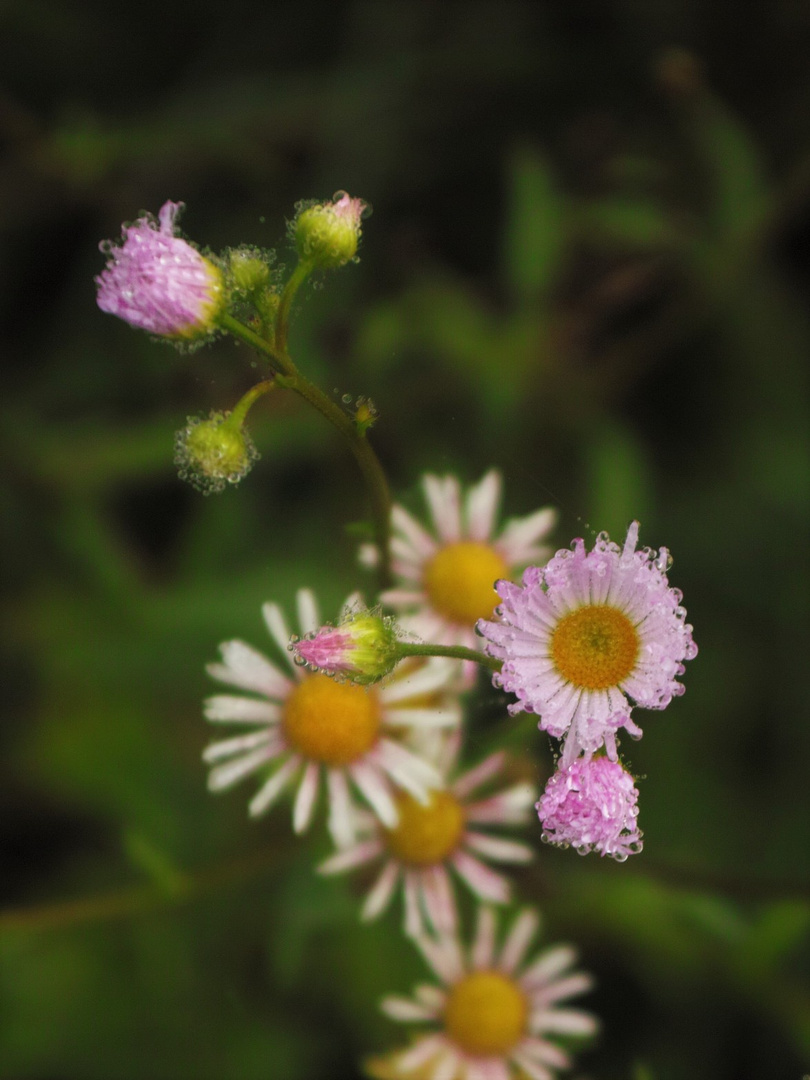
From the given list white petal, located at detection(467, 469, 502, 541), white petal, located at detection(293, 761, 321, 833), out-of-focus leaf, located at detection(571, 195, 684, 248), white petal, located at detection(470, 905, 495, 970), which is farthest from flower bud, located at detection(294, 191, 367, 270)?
out-of-focus leaf, located at detection(571, 195, 684, 248)

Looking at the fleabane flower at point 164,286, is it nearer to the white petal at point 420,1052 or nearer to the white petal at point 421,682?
the white petal at point 421,682

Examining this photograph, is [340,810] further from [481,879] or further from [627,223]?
[627,223]

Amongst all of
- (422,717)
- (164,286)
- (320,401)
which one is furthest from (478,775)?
(164,286)

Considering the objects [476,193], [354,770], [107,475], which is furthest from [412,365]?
[354,770]

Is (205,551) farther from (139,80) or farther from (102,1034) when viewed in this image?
(139,80)

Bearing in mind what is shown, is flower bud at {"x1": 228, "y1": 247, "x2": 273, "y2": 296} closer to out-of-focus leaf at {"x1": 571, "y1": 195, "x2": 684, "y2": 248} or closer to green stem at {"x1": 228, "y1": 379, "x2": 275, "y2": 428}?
green stem at {"x1": 228, "y1": 379, "x2": 275, "y2": 428}
